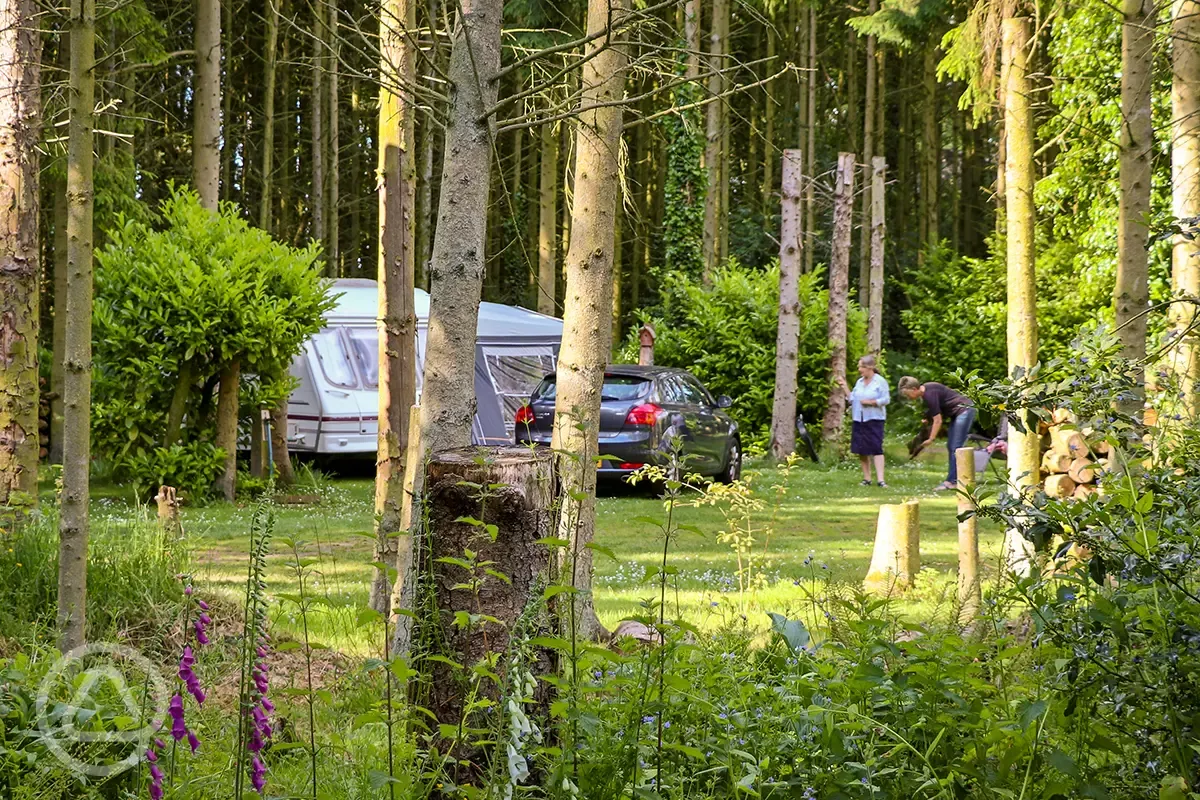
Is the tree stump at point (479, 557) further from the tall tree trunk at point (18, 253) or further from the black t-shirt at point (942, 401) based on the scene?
the black t-shirt at point (942, 401)

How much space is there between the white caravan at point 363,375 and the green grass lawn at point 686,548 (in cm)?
74

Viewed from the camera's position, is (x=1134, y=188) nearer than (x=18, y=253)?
Yes

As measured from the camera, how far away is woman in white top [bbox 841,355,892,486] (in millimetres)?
15250

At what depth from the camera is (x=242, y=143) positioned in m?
28.4

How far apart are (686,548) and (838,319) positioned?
32.4 feet

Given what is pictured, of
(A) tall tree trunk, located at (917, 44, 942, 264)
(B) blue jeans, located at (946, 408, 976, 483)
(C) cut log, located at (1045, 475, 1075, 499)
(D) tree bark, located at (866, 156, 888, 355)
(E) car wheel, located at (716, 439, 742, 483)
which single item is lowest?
(E) car wheel, located at (716, 439, 742, 483)

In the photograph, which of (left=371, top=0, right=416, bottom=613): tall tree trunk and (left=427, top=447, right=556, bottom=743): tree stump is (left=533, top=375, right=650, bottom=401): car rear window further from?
(left=427, top=447, right=556, bottom=743): tree stump

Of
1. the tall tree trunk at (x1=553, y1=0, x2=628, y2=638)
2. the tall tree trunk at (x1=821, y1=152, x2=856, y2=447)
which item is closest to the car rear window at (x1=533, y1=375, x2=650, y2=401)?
the tall tree trunk at (x1=821, y1=152, x2=856, y2=447)

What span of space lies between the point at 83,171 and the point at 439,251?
51.5 inches

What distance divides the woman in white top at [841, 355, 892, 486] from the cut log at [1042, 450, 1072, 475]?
5.94 metres

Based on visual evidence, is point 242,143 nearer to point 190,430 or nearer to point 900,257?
point 190,430

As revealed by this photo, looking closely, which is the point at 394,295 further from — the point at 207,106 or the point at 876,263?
the point at 876,263

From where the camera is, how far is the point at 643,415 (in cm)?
1420

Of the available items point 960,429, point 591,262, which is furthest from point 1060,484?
point 960,429
